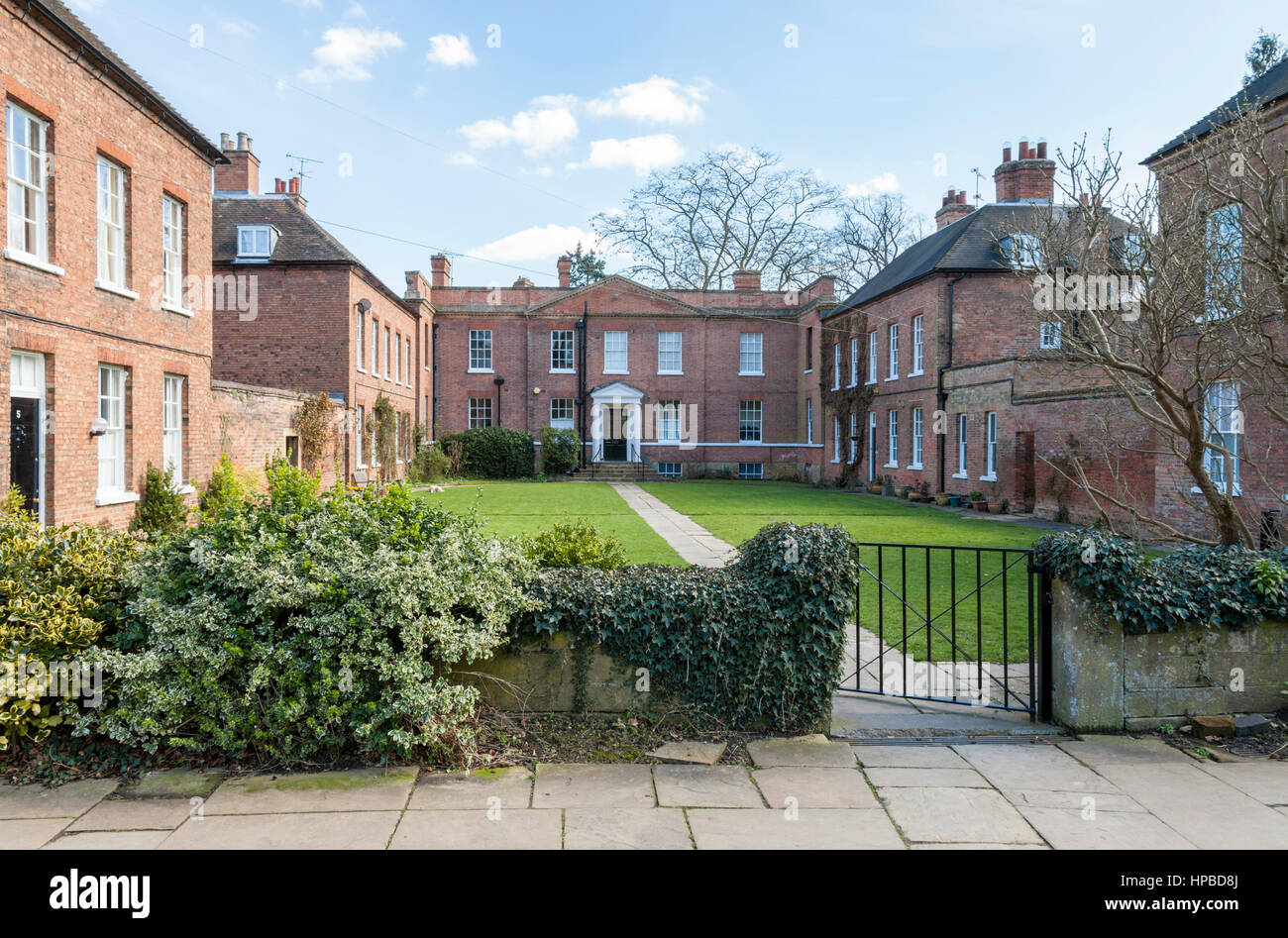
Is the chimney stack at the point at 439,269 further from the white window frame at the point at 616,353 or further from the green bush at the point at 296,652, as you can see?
the green bush at the point at 296,652

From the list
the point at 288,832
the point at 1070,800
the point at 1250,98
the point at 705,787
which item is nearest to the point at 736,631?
the point at 705,787

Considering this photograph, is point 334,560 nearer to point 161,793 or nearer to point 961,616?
point 161,793

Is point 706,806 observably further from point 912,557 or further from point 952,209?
point 952,209

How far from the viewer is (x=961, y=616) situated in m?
8.77

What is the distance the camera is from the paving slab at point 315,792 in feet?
13.6

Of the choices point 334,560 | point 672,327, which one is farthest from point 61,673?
point 672,327

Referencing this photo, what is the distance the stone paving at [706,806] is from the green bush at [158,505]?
33.5 feet

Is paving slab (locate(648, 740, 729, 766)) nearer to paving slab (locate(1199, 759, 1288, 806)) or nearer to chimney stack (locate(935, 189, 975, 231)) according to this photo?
paving slab (locate(1199, 759, 1288, 806))

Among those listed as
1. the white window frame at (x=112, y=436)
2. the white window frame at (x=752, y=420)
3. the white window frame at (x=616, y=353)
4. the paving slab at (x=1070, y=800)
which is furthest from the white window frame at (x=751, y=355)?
the paving slab at (x=1070, y=800)

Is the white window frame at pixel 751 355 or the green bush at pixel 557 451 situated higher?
the white window frame at pixel 751 355

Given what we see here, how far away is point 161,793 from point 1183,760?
5.61 m

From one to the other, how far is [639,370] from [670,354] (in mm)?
1562

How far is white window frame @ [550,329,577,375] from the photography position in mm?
37125

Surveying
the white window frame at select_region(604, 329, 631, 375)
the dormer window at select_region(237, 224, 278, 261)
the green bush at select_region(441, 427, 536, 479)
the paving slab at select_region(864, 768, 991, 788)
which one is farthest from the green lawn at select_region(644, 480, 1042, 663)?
the dormer window at select_region(237, 224, 278, 261)
